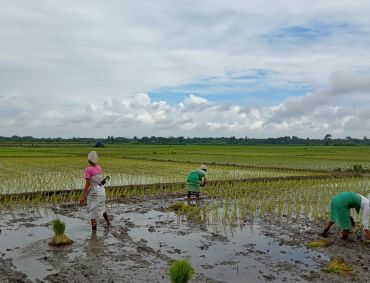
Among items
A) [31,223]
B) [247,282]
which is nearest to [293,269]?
[247,282]

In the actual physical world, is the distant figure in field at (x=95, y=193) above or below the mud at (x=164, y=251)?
above

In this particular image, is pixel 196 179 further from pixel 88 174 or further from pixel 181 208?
pixel 88 174

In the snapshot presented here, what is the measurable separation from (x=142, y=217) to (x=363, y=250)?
15.2 feet

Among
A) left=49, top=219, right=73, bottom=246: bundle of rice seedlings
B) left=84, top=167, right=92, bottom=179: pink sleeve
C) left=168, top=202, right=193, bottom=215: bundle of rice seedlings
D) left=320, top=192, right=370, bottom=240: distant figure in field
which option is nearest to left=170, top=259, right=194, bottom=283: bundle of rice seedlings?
left=49, top=219, right=73, bottom=246: bundle of rice seedlings

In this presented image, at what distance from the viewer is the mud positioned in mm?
5555

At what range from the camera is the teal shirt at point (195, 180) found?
12.1 meters

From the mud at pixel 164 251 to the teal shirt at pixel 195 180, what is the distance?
101 inches

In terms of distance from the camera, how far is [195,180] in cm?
1217

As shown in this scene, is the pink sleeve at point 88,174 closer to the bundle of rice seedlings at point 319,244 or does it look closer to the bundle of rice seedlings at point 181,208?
the bundle of rice seedlings at point 181,208

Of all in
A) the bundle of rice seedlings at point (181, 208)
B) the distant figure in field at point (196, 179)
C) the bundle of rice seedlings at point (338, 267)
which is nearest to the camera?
the bundle of rice seedlings at point (338, 267)

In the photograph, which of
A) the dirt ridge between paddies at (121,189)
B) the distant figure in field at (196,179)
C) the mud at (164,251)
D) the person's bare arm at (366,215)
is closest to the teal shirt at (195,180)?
the distant figure in field at (196,179)

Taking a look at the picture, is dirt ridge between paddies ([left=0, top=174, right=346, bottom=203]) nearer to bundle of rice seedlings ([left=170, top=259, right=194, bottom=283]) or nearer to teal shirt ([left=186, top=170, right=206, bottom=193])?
teal shirt ([left=186, top=170, right=206, bottom=193])

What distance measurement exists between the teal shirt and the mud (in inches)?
101

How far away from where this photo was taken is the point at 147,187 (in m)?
14.4
